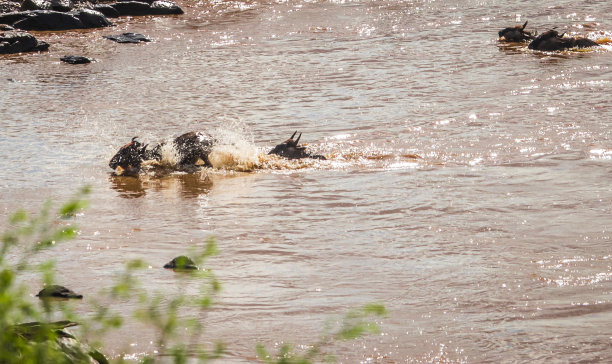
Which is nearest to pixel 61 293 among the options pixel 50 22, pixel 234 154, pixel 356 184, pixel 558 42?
pixel 356 184

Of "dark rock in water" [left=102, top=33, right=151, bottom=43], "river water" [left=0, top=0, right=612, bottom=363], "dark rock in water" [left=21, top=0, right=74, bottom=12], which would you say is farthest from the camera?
"dark rock in water" [left=21, top=0, right=74, bottom=12]

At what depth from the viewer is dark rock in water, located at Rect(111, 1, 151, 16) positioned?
Answer: 75.3ft

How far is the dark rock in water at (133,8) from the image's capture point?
2294 cm

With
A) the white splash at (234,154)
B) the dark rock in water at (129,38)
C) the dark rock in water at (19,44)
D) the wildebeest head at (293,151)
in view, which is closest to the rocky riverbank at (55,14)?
the dark rock in water at (19,44)

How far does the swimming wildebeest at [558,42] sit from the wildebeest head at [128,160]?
8.47 metres

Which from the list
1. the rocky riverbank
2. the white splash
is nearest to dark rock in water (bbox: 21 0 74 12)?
the rocky riverbank

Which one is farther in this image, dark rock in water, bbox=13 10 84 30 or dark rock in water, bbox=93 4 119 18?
dark rock in water, bbox=93 4 119 18

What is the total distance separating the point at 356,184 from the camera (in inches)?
336

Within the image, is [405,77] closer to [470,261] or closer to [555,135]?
[555,135]

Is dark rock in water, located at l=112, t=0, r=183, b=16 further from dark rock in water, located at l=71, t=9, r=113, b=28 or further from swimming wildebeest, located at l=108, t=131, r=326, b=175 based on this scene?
swimming wildebeest, located at l=108, t=131, r=326, b=175

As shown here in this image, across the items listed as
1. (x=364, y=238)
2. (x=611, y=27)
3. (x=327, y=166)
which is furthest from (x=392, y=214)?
(x=611, y=27)

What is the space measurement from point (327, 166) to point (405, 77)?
4.97m

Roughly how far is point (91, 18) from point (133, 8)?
183cm

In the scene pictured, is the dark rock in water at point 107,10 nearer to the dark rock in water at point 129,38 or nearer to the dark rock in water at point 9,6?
the dark rock in water at point 9,6
